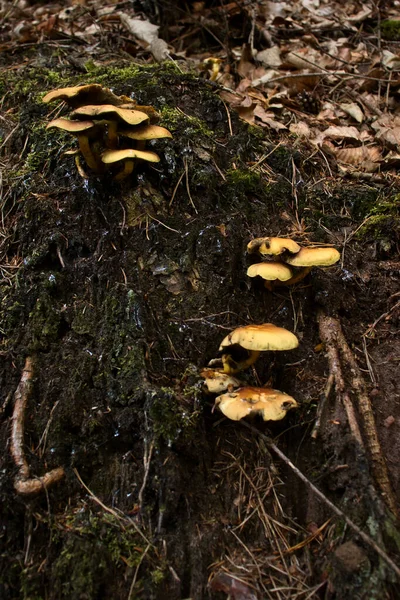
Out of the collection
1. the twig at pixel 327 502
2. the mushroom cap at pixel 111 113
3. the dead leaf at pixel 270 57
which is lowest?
the twig at pixel 327 502

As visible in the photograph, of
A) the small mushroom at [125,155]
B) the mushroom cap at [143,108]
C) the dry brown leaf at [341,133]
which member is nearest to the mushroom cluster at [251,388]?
the small mushroom at [125,155]

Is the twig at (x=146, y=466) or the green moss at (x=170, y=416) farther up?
the green moss at (x=170, y=416)

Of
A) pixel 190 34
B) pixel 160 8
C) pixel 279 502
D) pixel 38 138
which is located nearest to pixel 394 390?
pixel 279 502

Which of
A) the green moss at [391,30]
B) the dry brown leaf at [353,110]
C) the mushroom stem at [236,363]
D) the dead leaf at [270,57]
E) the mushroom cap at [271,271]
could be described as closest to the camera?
the mushroom stem at [236,363]

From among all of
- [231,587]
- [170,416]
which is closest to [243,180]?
[170,416]

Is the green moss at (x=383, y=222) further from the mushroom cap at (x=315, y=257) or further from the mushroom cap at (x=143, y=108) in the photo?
the mushroom cap at (x=143, y=108)

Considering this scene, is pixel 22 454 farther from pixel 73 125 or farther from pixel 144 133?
pixel 144 133

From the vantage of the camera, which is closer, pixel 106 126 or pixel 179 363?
pixel 179 363
